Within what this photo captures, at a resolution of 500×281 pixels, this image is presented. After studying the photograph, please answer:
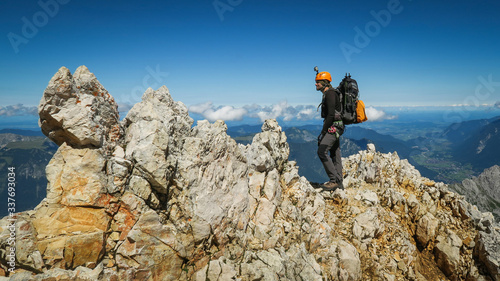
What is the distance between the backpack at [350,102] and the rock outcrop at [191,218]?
16.3 feet

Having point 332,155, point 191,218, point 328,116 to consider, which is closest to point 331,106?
point 328,116

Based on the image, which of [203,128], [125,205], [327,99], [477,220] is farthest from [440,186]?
[125,205]

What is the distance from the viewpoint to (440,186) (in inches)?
782

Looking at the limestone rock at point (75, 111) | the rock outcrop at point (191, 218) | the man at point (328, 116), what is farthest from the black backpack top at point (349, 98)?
the limestone rock at point (75, 111)

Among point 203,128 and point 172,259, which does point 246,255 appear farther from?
point 203,128

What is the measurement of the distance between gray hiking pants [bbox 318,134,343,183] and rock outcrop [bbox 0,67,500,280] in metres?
1.65

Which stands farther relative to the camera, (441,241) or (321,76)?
(441,241)

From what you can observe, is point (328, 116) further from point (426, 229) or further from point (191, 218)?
point (426, 229)

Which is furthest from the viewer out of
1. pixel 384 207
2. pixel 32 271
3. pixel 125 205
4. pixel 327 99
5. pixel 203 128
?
pixel 384 207

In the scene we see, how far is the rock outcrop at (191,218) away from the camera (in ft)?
27.7

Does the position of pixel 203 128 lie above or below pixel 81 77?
below

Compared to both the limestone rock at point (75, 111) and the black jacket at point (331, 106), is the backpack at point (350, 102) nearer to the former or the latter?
the black jacket at point (331, 106)

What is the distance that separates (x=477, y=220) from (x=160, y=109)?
24.1 m

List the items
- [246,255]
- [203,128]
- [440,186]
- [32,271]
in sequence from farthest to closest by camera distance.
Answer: [440,186] → [203,128] → [246,255] → [32,271]
